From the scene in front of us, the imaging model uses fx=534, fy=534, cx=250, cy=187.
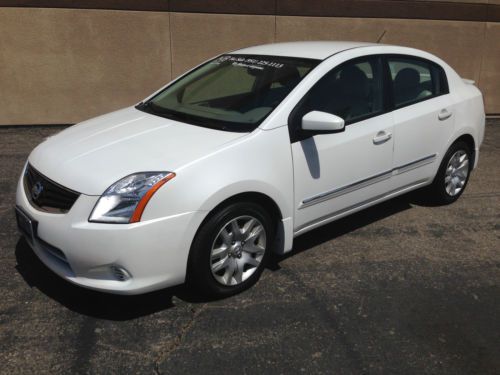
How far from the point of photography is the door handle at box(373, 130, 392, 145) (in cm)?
418

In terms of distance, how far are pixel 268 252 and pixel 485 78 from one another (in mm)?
8640

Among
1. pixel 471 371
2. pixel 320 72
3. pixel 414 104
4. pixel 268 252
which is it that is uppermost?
pixel 320 72

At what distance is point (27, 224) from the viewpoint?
341 centimetres

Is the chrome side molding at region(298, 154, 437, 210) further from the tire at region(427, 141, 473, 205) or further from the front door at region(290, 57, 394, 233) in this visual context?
the tire at region(427, 141, 473, 205)

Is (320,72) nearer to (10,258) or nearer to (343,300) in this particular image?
(343,300)

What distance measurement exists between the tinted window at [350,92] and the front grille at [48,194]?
5.26 ft

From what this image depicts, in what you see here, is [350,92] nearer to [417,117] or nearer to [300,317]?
[417,117]

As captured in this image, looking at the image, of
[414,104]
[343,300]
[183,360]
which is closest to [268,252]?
[343,300]

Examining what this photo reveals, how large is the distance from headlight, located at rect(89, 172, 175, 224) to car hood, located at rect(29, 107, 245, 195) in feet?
0.20

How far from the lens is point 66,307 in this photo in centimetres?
344

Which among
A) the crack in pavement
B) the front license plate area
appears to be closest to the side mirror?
the crack in pavement

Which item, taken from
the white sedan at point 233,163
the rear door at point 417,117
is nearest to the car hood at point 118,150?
the white sedan at point 233,163

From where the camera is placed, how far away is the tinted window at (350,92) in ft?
12.8

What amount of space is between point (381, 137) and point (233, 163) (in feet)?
4.75
